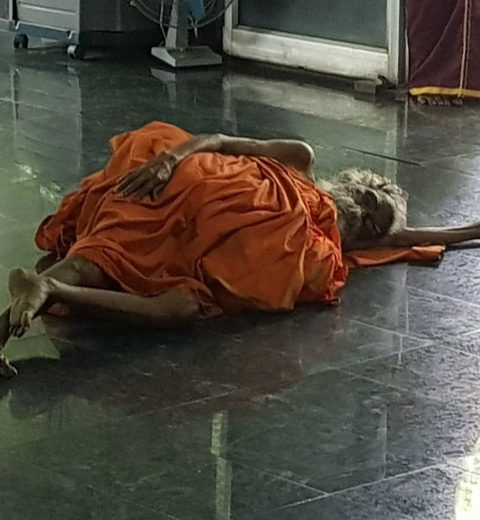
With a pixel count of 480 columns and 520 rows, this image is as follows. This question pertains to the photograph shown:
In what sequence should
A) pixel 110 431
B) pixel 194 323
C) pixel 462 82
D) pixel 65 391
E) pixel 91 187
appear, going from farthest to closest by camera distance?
1. pixel 462 82
2. pixel 91 187
3. pixel 194 323
4. pixel 65 391
5. pixel 110 431

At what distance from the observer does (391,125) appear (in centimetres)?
571

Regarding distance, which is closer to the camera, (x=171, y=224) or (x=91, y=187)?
(x=171, y=224)

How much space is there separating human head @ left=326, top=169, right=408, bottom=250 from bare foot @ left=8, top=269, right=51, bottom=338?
0.99m

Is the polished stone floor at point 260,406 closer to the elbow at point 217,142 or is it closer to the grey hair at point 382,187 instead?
the grey hair at point 382,187

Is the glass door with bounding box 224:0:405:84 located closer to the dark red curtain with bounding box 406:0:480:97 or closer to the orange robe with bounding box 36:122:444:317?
the dark red curtain with bounding box 406:0:480:97

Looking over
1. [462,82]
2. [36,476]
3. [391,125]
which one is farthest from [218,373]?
[462,82]

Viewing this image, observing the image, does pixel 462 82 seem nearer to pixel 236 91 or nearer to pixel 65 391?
pixel 236 91

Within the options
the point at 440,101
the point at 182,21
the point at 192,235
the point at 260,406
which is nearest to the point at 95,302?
the point at 192,235

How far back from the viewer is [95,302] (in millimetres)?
3154

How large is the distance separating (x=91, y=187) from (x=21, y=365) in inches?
27.1

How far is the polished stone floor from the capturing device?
8.02ft

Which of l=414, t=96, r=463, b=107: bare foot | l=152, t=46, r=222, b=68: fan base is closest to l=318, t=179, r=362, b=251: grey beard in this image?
l=414, t=96, r=463, b=107: bare foot


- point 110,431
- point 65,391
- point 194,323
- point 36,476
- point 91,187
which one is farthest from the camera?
point 91,187

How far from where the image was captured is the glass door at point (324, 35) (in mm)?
6461
